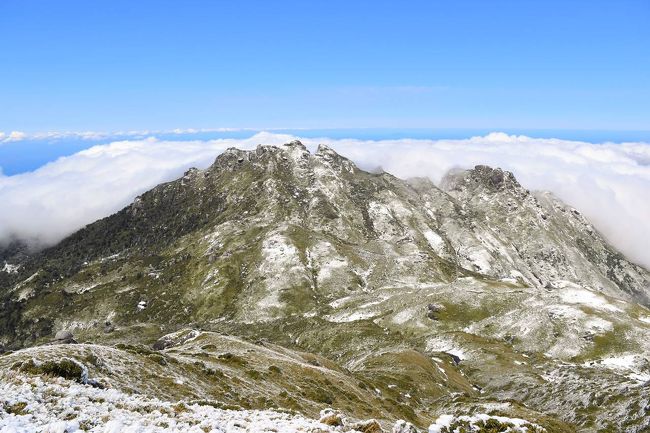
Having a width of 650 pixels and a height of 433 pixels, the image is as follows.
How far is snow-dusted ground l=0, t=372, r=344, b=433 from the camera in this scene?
2266 centimetres

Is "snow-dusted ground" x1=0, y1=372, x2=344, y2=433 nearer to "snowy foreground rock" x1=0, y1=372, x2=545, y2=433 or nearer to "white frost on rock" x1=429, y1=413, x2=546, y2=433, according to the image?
"snowy foreground rock" x1=0, y1=372, x2=545, y2=433

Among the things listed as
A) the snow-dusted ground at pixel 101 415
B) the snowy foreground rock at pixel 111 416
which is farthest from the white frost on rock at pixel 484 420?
the snow-dusted ground at pixel 101 415

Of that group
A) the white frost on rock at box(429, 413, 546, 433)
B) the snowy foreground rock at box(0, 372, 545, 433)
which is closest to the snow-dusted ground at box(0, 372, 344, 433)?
the snowy foreground rock at box(0, 372, 545, 433)

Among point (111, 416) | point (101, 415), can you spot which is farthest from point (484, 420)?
point (101, 415)

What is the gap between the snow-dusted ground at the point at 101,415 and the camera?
22658 mm

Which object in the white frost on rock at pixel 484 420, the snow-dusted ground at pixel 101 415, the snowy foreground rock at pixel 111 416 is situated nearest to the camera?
the snow-dusted ground at pixel 101 415

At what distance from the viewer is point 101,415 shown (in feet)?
82.7

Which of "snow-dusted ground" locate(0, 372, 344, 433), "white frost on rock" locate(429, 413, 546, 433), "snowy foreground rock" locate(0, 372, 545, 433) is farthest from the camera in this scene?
"white frost on rock" locate(429, 413, 546, 433)

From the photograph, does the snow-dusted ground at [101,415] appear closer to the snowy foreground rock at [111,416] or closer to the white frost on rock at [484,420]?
the snowy foreground rock at [111,416]

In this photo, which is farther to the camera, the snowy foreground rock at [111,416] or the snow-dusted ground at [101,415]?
the snowy foreground rock at [111,416]

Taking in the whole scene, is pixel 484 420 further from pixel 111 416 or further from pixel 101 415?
pixel 101 415

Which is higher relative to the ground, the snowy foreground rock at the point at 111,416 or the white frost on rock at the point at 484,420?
the snowy foreground rock at the point at 111,416

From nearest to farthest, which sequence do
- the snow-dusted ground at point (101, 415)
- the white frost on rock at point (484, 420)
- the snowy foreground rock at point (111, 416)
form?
the snow-dusted ground at point (101, 415) → the snowy foreground rock at point (111, 416) → the white frost on rock at point (484, 420)

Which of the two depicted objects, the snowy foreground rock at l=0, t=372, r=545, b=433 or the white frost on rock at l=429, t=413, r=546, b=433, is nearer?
the snowy foreground rock at l=0, t=372, r=545, b=433
